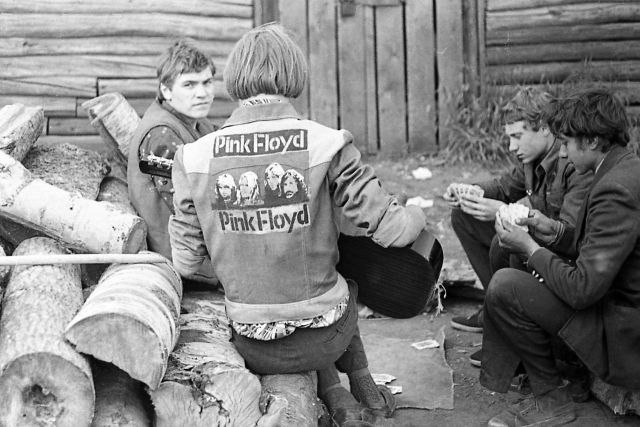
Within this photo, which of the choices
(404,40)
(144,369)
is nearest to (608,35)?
(404,40)

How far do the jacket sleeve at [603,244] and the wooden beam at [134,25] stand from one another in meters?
5.46

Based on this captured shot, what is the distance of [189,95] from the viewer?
5.34 meters

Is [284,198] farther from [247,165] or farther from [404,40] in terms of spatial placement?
[404,40]

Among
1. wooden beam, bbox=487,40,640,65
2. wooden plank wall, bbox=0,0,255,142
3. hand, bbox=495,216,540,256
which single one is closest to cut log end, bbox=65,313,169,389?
hand, bbox=495,216,540,256

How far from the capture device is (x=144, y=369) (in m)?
3.68

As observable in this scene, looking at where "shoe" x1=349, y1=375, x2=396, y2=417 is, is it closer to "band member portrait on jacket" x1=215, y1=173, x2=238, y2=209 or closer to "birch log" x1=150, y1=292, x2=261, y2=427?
"birch log" x1=150, y1=292, x2=261, y2=427

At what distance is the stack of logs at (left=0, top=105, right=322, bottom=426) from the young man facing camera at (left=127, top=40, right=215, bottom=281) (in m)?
0.44

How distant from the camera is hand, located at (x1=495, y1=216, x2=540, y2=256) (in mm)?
4641

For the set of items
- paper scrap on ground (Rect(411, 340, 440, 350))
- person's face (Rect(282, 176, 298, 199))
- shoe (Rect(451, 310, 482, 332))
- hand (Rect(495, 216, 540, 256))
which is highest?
person's face (Rect(282, 176, 298, 199))

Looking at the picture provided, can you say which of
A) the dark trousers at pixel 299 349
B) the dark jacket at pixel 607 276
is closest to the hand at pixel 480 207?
the dark jacket at pixel 607 276

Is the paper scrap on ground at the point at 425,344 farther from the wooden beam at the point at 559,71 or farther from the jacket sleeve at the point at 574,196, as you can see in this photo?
the wooden beam at the point at 559,71

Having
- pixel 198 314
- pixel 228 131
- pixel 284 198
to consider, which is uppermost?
pixel 228 131

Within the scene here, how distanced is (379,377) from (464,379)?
0.48 metres

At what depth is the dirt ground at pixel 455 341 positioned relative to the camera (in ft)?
16.0
